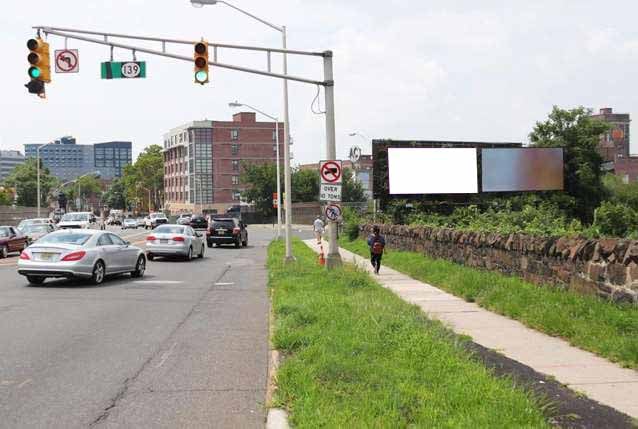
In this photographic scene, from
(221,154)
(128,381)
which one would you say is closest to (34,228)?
(128,381)

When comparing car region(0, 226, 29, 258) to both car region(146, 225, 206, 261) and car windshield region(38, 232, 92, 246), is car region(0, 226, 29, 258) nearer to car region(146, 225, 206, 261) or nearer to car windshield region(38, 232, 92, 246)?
car region(146, 225, 206, 261)

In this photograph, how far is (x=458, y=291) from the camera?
14867 millimetres

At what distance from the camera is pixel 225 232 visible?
39.4 metres

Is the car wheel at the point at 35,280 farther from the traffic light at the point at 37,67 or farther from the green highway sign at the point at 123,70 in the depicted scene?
the green highway sign at the point at 123,70

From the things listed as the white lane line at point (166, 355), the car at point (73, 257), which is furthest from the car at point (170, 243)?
the white lane line at point (166, 355)

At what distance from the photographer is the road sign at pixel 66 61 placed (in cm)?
1814

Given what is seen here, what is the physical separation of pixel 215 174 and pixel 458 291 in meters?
114

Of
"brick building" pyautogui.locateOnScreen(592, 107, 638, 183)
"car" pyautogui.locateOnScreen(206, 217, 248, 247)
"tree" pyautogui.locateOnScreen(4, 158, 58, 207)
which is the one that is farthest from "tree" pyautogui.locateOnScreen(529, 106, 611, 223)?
"tree" pyautogui.locateOnScreen(4, 158, 58, 207)

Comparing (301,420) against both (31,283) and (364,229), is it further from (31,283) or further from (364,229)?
(364,229)

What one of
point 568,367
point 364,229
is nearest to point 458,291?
point 568,367

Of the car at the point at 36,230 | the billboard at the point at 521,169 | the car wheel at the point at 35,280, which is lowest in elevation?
the car wheel at the point at 35,280

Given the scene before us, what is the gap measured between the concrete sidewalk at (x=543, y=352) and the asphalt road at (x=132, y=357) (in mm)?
3032

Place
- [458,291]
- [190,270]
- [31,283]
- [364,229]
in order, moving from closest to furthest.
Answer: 1. [458,291]
2. [31,283]
3. [190,270]
4. [364,229]

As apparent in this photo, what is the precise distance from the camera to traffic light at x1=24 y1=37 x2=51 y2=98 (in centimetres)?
1709
